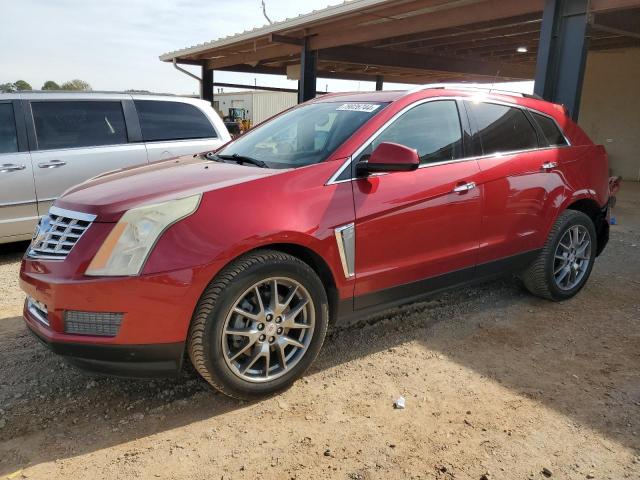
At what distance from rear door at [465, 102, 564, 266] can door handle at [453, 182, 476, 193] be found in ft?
0.45

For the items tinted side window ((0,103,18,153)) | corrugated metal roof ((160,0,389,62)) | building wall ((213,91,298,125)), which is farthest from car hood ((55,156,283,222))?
building wall ((213,91,298,125))

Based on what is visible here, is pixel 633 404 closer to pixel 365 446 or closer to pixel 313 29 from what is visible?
pixel 365 446

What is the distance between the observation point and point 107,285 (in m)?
2.50

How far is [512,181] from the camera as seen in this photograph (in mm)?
3953

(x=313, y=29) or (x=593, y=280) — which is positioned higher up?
(x=313, y=29)

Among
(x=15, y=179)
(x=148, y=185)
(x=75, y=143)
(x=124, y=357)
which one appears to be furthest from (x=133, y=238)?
(x=75, y=143)

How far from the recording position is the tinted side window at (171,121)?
20.8 feet

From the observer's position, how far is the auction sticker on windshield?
3.51 meters

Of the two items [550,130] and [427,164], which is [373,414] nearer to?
[427,164]

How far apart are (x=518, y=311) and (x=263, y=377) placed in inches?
97.6

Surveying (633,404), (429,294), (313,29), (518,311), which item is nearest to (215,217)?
(429,294)

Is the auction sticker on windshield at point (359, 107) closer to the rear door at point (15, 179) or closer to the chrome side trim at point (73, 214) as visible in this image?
the chrome side trim at point (73, 214)

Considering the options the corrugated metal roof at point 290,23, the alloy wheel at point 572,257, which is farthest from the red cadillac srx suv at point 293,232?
the corrugated metal roof at point 290,23

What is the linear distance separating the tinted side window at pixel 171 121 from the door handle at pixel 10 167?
1.37 metres
